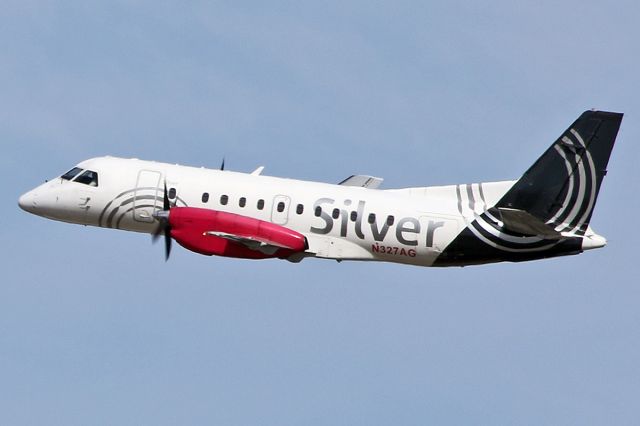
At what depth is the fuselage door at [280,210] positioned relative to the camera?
49500 mm

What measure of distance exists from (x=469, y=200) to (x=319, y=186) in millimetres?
4696

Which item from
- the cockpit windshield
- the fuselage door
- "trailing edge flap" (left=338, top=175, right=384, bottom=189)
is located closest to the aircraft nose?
the cockpit windshield

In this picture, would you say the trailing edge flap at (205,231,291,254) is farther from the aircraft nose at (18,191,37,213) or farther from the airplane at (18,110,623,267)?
the aircraft nose at (18,191,37,213)

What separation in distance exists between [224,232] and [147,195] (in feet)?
10.7

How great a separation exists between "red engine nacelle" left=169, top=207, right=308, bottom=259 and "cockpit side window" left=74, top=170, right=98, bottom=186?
358 cm

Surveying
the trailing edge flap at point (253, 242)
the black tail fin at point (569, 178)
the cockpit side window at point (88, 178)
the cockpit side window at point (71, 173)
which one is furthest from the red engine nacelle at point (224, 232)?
the black tail fin at point (569, 178)

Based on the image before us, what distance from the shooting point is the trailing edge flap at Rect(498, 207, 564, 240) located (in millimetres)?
47094

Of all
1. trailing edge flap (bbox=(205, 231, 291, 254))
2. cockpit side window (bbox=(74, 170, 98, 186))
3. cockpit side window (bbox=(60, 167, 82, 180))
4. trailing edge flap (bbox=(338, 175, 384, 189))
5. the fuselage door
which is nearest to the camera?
trailing edge flap (bbox=(205, 231, 291, 254))

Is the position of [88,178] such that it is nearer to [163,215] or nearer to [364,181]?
[163,215]

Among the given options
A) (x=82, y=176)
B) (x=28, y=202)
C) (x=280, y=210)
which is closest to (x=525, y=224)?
(x=280, y=210)

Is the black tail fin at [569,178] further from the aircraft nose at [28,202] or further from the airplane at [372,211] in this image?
the aircraft nose at [28,202]

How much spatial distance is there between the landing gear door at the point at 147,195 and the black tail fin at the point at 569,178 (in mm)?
11107

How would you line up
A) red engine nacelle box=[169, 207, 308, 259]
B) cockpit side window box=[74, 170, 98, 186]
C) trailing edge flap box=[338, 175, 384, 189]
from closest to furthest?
red engine nacelle box=[169, 207, 308, 259] < cockpit side window box=[74, 170, 98, 186] < trailing edge flap box=[338, 175, 384, 189]

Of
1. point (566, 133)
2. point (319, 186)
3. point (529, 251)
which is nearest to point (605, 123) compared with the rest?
point (566, 133)
